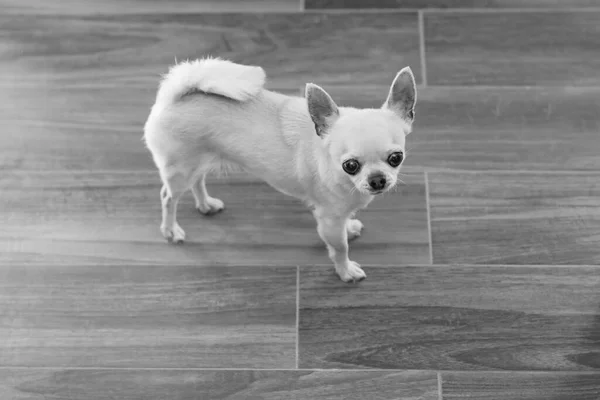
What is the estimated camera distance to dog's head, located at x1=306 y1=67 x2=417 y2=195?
50.4 inches

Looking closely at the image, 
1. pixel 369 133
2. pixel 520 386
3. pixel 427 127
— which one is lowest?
pixel 520 386

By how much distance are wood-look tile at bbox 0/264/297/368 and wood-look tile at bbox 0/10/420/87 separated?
1.81 ft

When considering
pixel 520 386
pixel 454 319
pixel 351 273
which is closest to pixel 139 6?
pixel 351 273

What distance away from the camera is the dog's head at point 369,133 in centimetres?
128

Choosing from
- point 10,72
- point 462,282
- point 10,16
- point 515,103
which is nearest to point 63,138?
point 10,72

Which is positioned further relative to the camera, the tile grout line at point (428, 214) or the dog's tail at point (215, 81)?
the tile grout line at point (428, 214)

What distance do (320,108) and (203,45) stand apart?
810 millimetres

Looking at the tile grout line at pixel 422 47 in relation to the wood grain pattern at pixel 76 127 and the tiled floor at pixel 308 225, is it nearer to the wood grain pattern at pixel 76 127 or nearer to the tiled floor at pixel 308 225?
the tiled floor at pixel 308 225

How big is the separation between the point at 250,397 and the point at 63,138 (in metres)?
0.85

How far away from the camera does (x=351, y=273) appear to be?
1.68 m

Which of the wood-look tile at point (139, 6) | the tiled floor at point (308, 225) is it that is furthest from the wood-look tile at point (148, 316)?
the wood-look tile at point (139, 6)

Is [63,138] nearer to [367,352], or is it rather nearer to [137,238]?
[137,238]

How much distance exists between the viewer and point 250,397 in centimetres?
159

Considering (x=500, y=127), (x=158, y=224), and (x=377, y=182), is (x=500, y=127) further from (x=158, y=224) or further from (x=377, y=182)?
(x=158, y=224)
